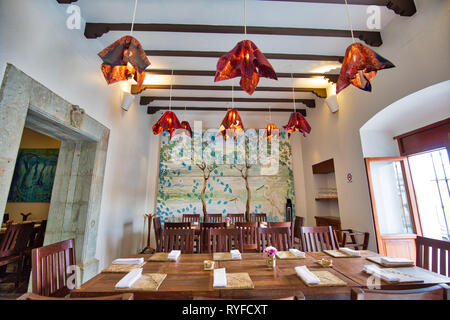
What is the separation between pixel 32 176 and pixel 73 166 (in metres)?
2.46

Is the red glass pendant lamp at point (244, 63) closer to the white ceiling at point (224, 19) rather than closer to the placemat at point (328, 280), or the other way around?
the white ceiling at point (224, 19)

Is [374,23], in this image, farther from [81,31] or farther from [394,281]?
[81,31]

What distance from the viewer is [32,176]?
4047 millimetres

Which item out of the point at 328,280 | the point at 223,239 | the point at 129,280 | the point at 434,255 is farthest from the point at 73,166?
the point at 434,255

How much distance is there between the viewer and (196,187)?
498 centimetres

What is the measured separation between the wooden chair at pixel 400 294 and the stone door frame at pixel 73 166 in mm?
2667

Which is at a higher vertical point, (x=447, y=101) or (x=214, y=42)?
(x=214, y=42)

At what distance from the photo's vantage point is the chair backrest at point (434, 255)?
1443 mm

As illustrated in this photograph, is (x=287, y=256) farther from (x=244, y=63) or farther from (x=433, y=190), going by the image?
(x=433, y=190)

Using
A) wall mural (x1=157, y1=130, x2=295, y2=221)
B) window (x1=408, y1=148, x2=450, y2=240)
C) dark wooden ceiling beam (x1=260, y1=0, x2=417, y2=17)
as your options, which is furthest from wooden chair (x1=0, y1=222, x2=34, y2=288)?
window (x1=408, y1=148, x2=450, y2=240)

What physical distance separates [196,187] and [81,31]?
372 cm

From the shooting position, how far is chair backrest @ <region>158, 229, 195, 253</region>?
2051 millimetres
